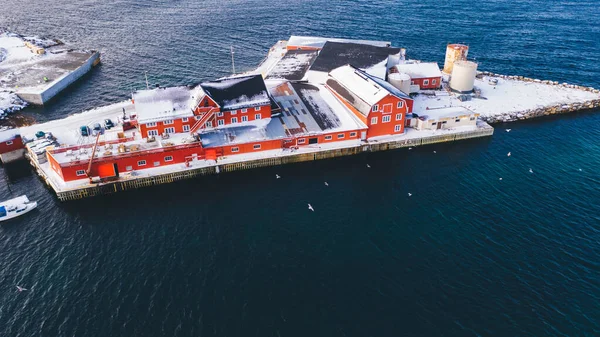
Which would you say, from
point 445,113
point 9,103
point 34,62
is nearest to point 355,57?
point 445,113

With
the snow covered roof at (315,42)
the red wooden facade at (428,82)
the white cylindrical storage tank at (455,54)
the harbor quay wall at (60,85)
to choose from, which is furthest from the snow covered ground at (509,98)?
the harbor quay wall at (60,85)

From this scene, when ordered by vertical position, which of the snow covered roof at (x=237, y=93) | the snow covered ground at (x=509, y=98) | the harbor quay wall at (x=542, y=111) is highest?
the snow covered roof at (x=237, y=93)

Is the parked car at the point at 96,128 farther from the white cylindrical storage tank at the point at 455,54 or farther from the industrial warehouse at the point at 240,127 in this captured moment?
the white cylindrical storage tank at the point at 455,54

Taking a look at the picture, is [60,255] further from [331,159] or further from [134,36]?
[134,36]

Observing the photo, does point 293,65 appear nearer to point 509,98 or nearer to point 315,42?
point 315,42

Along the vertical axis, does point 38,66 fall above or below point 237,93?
below

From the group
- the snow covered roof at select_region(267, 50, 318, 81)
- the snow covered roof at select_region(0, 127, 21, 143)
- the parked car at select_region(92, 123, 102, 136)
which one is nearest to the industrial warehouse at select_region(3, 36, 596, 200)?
the parked car at select_region(92, 123, 102, 136)
